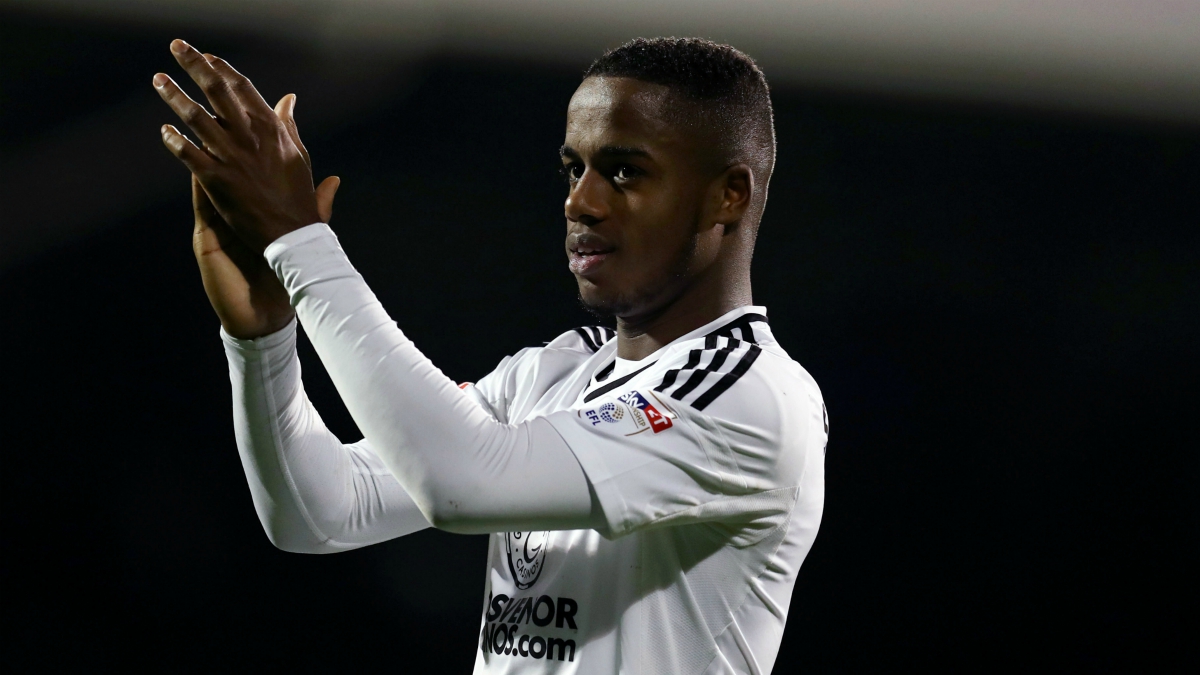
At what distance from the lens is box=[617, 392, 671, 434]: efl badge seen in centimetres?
113

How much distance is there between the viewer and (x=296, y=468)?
51.8 inches

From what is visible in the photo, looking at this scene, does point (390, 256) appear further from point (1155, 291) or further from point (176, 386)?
point (1155, 291)

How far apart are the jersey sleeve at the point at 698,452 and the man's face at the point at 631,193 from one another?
0.47 feet

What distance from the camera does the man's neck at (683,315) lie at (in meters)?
1.39

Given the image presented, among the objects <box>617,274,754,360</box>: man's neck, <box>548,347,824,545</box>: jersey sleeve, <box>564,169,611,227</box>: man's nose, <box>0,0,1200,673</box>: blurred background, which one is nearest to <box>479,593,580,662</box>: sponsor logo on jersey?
<box>548,347,824,545</box>: jersey sleeve

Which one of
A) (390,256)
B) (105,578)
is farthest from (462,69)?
(105,578)

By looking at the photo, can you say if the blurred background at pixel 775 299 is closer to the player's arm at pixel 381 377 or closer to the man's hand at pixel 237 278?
the man's hand at pixel 237 278

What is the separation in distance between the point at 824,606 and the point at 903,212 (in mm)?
954

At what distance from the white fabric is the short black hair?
0.21 metres

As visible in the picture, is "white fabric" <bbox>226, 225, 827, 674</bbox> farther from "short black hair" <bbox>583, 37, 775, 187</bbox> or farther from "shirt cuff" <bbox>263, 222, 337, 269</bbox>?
"short black hair" <bbox>583, 37, 775, 187</bbox>

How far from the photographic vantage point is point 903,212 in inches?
109

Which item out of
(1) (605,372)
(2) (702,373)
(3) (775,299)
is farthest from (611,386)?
(3) (775,299)

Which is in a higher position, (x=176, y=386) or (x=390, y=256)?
(x=390, y=256)

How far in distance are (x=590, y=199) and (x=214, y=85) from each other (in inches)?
16.7
